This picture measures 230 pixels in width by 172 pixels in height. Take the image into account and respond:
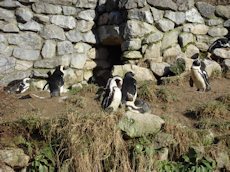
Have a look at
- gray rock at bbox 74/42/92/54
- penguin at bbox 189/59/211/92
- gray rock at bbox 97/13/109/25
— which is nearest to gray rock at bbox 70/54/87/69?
gray rock at bbox 74/42/92/54

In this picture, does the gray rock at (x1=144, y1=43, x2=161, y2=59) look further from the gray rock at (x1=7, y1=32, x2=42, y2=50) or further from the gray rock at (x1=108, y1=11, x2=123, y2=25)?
the gray rock at (x1=7, y1=32, x2=42, y2=50)

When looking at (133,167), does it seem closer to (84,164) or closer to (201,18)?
(84,164)

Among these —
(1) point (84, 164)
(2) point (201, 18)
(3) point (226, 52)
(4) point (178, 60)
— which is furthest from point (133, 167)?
(2) point (201, 18)

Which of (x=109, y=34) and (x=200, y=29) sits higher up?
(x=200, y=29)

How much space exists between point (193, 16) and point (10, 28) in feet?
17.0

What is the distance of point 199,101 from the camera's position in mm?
5500

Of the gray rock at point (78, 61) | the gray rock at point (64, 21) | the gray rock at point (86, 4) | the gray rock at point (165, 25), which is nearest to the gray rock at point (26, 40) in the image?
the gray rock at point (64, 21)

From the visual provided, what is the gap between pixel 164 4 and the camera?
303 inches

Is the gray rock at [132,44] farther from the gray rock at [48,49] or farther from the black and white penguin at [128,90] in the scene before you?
the black and white penguin at [128,90]

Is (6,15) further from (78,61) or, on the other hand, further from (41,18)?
(78,61)

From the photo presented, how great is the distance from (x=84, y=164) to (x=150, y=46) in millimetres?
4731

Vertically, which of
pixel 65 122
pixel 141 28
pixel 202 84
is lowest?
pixel 65 122

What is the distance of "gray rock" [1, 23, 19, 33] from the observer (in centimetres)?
726

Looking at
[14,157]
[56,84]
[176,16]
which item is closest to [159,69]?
[176,16]
